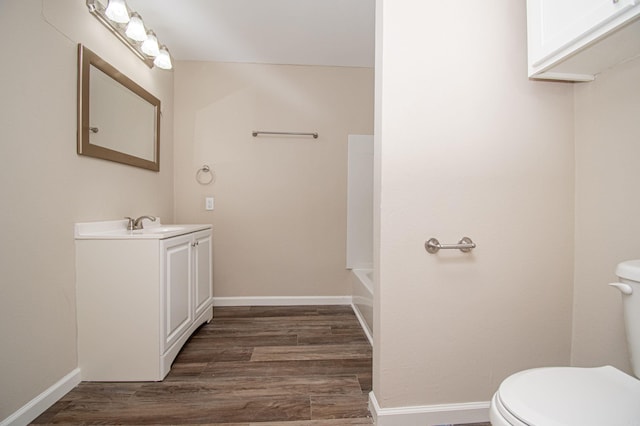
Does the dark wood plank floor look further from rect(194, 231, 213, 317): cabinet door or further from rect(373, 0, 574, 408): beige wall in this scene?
rect(373, 0, 574, 408): beige wall

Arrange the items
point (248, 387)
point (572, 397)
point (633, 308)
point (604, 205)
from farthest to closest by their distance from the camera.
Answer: point (248, 387) → point (604, 205) → point (633, 308) → point (572, 397)

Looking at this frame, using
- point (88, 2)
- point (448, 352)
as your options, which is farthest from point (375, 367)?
point (88, 2)

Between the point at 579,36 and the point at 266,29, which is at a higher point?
the point at 266,29

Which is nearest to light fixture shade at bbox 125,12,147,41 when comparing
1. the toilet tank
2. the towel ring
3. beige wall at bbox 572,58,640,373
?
the towel ring

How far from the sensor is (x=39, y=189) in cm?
126

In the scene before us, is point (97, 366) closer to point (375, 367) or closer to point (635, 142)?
point (375, 367)

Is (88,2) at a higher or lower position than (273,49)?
lower

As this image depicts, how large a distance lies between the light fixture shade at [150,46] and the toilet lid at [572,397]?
2.64 meters

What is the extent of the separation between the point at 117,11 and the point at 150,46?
1.07 feet

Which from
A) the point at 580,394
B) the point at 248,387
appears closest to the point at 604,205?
the point at 580,394

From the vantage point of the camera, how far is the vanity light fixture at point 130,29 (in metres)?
1.60

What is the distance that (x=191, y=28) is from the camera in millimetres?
2111

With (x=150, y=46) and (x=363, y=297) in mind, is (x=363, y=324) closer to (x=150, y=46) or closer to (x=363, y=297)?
(x=363, y=297)

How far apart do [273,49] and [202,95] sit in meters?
0.80
